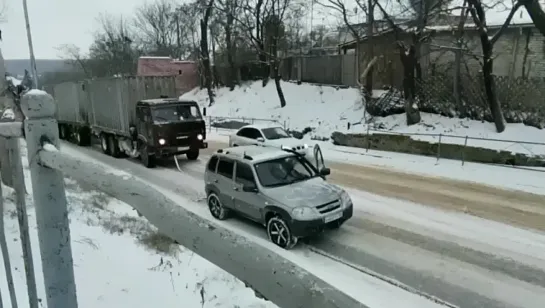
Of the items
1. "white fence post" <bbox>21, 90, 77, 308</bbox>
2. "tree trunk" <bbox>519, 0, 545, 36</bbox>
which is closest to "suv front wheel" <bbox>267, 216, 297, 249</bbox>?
"white fence post" <bbox>21, 90, 77, 308</bbox>

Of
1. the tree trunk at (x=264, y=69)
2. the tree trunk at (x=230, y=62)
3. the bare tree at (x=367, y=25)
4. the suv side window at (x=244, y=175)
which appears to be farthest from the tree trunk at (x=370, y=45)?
the suv side window at (x=244, y=175)

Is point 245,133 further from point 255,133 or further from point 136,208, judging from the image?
point 136,208

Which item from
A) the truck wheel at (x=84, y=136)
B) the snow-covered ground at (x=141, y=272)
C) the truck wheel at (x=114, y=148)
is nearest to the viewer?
the snow-covered ground at (x=141, y=272)

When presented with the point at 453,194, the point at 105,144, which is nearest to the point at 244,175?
the point at 453,194

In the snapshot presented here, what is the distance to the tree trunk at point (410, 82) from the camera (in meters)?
22.0

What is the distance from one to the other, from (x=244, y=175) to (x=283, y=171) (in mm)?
925

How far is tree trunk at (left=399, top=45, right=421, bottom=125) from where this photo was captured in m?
22.0

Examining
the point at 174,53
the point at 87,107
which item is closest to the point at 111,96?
the point at 87,107

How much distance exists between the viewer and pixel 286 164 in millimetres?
10359

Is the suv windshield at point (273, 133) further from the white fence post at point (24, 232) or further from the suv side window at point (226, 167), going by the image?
the white fence post at point (24, 232)

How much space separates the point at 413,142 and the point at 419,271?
1139 cm

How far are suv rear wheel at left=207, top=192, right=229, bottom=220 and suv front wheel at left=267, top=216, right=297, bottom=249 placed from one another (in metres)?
1.71

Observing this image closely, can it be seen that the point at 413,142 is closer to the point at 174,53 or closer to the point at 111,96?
the point at 111,96

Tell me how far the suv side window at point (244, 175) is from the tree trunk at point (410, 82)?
14491mm
